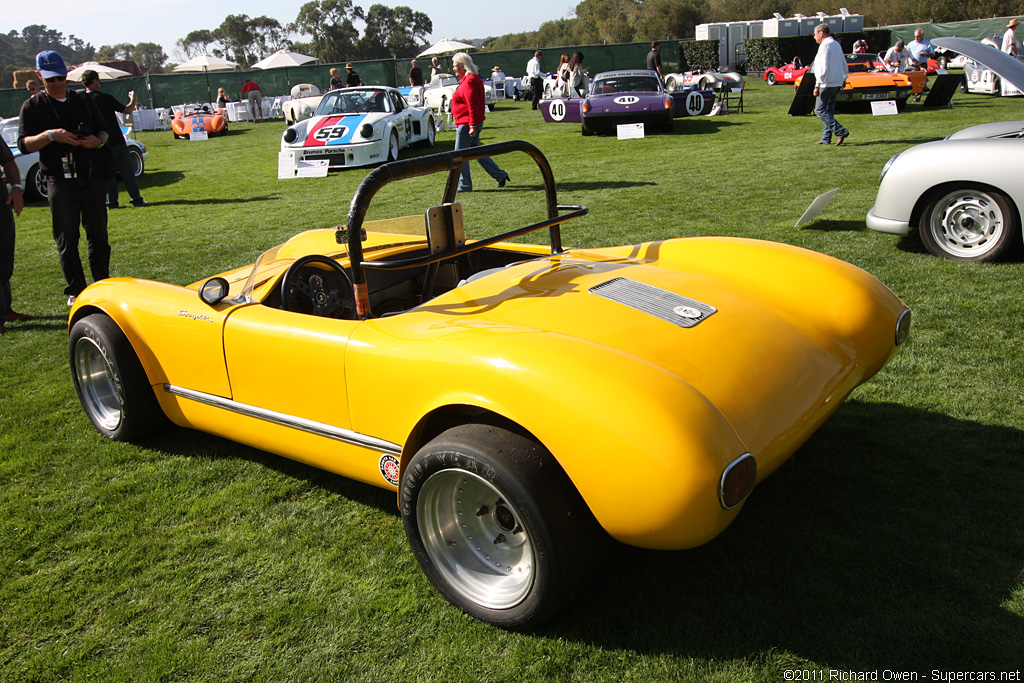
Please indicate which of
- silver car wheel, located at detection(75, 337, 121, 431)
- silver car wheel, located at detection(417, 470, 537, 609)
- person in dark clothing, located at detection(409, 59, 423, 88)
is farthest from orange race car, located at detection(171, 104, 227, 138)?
silver car wheel, located at detection(417, 470, 537, 609)

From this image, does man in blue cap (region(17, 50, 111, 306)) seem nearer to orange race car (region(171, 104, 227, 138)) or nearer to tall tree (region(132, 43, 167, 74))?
orange race car (region(171, 104, 227, 138))

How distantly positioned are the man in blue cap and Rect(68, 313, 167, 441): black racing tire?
2.03 m

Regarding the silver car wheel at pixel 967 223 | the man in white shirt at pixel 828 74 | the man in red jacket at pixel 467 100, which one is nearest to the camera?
the silver car wheel at pixel 967 223

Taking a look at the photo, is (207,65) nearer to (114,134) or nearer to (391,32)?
(114,134)

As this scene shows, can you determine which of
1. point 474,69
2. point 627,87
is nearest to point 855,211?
point 474,69

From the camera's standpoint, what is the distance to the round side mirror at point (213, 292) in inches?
121

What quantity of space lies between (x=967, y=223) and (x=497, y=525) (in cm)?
482

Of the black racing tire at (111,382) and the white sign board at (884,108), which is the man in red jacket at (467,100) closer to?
the black racing tire at (111,382)

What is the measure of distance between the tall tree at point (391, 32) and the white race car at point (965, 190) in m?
83.2

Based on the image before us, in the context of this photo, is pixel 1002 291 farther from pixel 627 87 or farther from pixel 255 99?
pixel 255 99

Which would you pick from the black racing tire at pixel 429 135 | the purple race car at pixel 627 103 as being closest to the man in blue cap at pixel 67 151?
the black racing tire at pixel 429 135

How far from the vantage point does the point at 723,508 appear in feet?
6.23

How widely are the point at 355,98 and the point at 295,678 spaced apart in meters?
12.9

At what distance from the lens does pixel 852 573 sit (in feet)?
7.70
